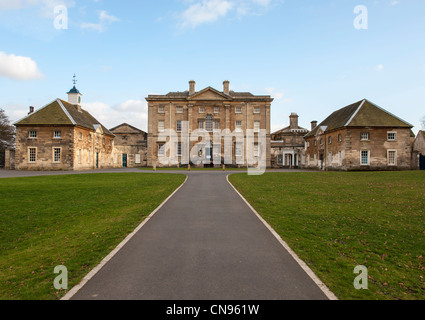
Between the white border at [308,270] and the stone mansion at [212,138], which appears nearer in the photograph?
the white border at [308,270]

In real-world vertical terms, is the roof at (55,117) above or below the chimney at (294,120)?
below

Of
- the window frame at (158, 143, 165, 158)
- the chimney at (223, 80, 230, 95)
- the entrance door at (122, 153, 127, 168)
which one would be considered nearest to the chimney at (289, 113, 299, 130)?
the chimney at (223, 80, 230, 95)

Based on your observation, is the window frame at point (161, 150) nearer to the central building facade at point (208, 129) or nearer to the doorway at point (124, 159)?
the central building facade at point (208, 129)

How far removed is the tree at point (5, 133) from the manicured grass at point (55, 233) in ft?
185

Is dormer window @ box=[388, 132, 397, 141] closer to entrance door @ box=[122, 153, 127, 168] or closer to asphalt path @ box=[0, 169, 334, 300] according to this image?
asphalt path @ box=[0, 169, 334, 300]

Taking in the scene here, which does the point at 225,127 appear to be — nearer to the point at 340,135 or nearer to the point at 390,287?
the point at 340,135

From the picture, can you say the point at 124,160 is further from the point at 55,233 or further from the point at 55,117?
the point at 55,233

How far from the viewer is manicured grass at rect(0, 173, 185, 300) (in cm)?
465

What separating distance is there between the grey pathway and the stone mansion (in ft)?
114

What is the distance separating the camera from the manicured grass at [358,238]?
4.44m

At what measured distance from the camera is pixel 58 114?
37656mm

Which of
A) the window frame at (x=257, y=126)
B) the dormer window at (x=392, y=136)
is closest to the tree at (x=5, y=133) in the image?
the window frame at (x=257, y=126)

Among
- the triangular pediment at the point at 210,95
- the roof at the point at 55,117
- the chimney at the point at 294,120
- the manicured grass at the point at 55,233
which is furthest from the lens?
the chimney at the point at 294,120
